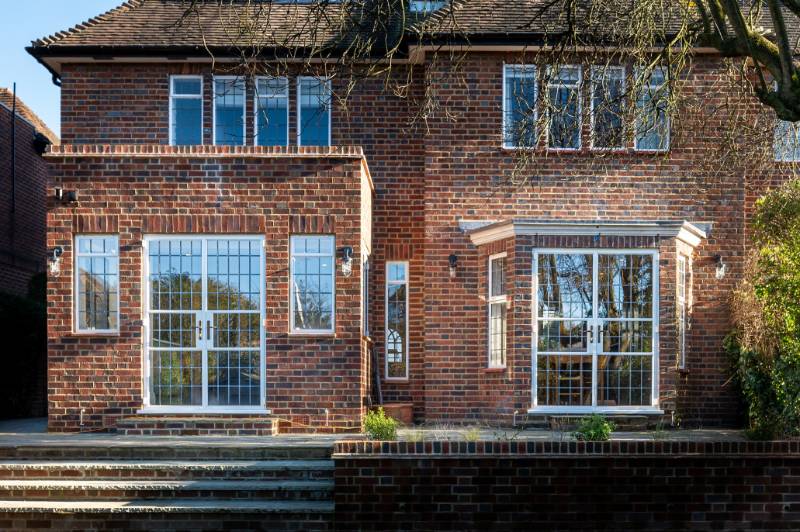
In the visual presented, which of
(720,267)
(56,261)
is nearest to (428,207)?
(720,267)

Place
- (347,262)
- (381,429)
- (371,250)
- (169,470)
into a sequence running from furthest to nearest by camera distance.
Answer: (371,250) < (347,262) < (169,470) < (381,429)

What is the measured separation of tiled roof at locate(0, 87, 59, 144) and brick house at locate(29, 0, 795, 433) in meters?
7.05

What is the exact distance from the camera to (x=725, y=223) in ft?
55.1

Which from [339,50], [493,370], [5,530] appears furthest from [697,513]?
[339,50]

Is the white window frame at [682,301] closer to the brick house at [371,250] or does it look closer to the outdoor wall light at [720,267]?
the brick house at [371,250]

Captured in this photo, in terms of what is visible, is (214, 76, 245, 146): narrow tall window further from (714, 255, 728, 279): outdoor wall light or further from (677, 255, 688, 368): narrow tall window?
(714, 255, 728, 279): outdoor wall light

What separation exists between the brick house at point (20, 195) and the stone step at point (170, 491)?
12189 millimetres

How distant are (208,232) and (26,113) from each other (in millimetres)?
12943

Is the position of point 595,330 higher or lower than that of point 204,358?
higher

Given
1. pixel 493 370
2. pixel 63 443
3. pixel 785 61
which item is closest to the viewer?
pixel 785 61

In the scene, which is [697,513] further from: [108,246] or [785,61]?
[108,246]

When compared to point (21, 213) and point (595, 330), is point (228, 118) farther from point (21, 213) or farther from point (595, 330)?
point (21, 213)

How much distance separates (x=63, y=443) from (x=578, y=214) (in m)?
9.01

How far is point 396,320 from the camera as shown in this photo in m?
17.6
